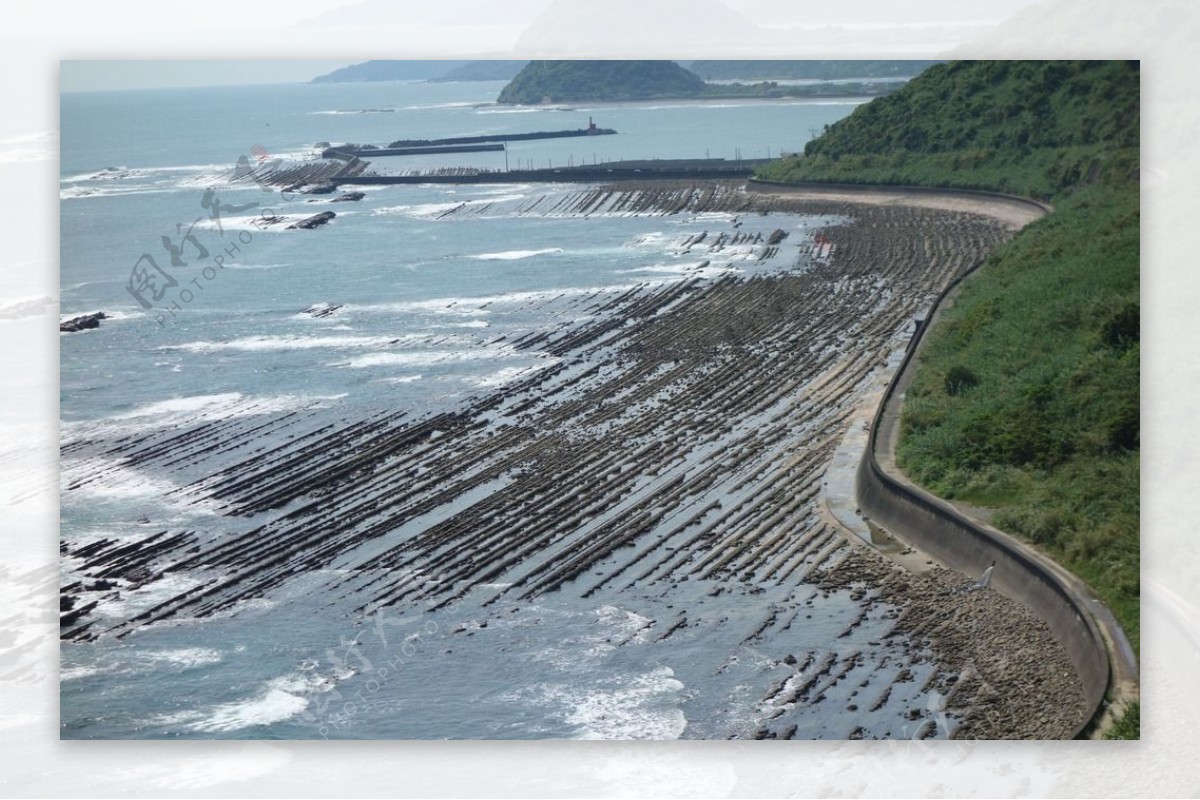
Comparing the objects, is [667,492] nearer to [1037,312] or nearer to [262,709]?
[1037,312]

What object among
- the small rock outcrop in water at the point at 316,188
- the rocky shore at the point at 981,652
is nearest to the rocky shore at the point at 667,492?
the rocky shore at the point at 981,652

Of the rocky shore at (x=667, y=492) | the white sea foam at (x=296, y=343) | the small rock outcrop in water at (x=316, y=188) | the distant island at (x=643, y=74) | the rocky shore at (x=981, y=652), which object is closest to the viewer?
the rocky shore at (x=981, y=652)

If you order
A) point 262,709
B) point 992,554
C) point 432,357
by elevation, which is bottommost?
point 262,709

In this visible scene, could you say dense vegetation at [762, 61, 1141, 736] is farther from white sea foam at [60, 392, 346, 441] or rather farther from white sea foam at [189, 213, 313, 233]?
white sea foam at [60, 392, 346, 441]

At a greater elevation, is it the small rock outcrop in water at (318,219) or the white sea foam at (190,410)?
the small rock outcrop in water at (318,219)

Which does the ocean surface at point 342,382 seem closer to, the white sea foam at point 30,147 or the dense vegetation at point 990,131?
the white sea foam at point 30,147

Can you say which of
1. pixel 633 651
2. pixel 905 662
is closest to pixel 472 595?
pixel 633 651

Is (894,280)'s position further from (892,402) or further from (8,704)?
(8,704)

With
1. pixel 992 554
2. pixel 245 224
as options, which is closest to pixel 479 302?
pixel 245 224
